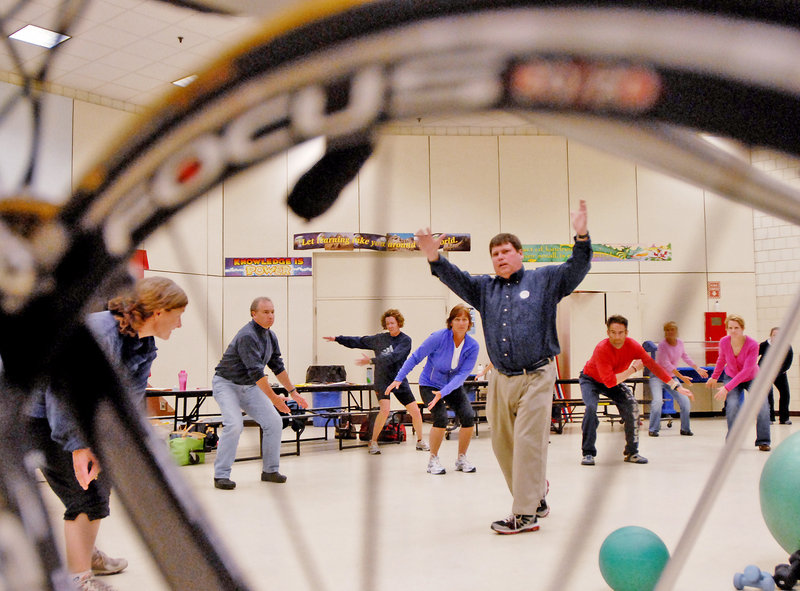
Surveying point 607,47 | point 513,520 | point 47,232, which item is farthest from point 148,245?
point 513,520

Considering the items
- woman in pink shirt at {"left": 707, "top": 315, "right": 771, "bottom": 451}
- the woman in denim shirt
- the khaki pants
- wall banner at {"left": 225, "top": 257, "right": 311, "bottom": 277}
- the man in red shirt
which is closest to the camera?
the woman in denim shirt

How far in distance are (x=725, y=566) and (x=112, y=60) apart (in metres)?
7.81

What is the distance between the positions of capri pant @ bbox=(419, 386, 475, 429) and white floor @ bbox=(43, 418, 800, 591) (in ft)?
1.23

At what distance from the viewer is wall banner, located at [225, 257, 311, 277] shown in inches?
389

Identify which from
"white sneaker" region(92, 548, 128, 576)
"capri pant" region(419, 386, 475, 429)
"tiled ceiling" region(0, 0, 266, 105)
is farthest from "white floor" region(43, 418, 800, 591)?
"tiled ceiling" region(0, 0, 266, 105)

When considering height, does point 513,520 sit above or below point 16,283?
below

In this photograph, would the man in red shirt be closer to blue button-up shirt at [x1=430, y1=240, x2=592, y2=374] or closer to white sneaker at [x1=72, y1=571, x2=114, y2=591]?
blue button-up shirt at [x1=430, y1=240, x2=592, y2=374]

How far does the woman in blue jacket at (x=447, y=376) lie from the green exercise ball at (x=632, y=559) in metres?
2.63

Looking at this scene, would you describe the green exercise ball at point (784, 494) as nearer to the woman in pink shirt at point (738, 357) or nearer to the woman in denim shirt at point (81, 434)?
the woman in denim shirt at point (81, 434)

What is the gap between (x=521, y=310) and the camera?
2973mm

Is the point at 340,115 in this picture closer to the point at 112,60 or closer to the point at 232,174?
the point at 232,174

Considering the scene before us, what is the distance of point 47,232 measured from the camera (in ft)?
1.46

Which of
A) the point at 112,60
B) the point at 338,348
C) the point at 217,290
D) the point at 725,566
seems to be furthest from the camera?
the point at 338,348

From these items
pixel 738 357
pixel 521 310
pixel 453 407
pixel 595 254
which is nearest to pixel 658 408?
pixel 738 357
